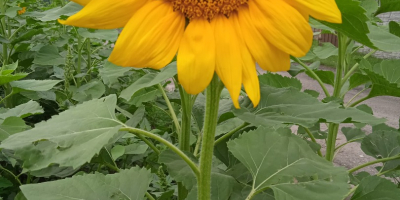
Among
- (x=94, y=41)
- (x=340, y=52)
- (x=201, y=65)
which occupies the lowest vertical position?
(x=94, y=41)

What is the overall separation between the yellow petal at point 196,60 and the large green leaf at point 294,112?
209mm

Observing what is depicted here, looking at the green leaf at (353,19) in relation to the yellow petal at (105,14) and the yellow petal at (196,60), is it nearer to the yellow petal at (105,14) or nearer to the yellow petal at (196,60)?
the yellow petal at (196,60)

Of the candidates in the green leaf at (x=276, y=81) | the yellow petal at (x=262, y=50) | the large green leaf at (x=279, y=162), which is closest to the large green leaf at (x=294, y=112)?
the large green leaf at (x=279, y=162)

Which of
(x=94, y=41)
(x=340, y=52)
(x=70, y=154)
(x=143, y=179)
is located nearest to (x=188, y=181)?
(x=143, y=179)

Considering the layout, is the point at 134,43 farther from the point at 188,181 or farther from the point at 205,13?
the point at 188,181

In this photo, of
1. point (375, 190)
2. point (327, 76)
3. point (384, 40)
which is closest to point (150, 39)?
point (384, 40)

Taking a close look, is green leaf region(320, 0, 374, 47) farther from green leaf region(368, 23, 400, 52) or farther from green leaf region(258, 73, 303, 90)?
green leaf region(258, 73, 303, 90)

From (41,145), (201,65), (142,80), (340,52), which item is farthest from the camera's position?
(340,52)

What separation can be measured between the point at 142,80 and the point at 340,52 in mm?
725

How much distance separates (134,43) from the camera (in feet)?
2.07

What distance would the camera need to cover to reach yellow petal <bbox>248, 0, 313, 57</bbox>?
0.63 metres

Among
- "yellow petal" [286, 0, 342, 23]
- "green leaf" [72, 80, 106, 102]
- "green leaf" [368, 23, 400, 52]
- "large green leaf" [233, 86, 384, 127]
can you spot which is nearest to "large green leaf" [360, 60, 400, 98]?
"green leaf" [368, 23, 400, 52]

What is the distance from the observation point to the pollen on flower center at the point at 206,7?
659 mm

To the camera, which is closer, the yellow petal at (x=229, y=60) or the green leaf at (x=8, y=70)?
the yellow petal at (x=229, y=60)
